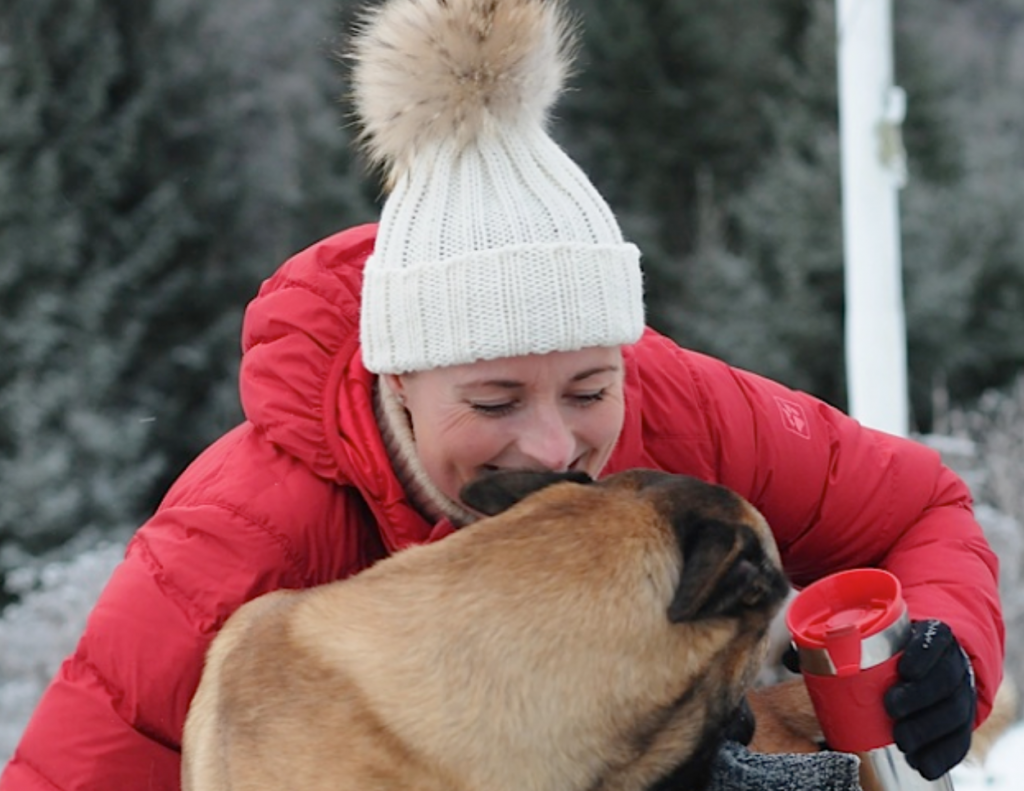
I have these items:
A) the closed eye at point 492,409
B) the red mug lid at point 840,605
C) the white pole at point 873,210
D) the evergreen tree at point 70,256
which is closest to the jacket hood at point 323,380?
the closed eye at point 492,409

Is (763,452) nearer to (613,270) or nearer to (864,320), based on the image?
(613,270)

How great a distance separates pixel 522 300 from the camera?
2496 mm

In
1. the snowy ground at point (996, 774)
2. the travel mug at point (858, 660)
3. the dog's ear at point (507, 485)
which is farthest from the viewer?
the snowy ground at point (996, 774)

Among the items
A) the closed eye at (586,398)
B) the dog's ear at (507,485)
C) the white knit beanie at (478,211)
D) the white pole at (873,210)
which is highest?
the white knit beanie at (478,211)

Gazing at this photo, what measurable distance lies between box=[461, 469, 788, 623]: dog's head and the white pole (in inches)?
192

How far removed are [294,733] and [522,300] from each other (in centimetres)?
78

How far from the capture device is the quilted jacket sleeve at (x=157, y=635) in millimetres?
2555

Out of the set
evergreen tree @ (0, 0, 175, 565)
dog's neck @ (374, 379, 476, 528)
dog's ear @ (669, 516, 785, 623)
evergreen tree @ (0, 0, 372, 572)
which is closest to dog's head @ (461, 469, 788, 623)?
dog's ear @ (669, 516, 785, 623)

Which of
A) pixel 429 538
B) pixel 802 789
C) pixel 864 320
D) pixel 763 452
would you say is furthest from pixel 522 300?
pixel 864 320

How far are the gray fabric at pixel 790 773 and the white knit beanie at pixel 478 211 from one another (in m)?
0.72

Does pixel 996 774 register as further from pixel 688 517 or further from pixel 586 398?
pixel 688 517

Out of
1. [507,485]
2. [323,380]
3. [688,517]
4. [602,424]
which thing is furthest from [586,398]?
[323,380]

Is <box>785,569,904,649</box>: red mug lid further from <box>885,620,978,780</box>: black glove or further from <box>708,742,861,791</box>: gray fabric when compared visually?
<box>708,742,861,791</box>: gray fabric

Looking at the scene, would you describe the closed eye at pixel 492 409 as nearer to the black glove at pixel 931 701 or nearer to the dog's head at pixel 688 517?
the dog's head at pixel 688 517
